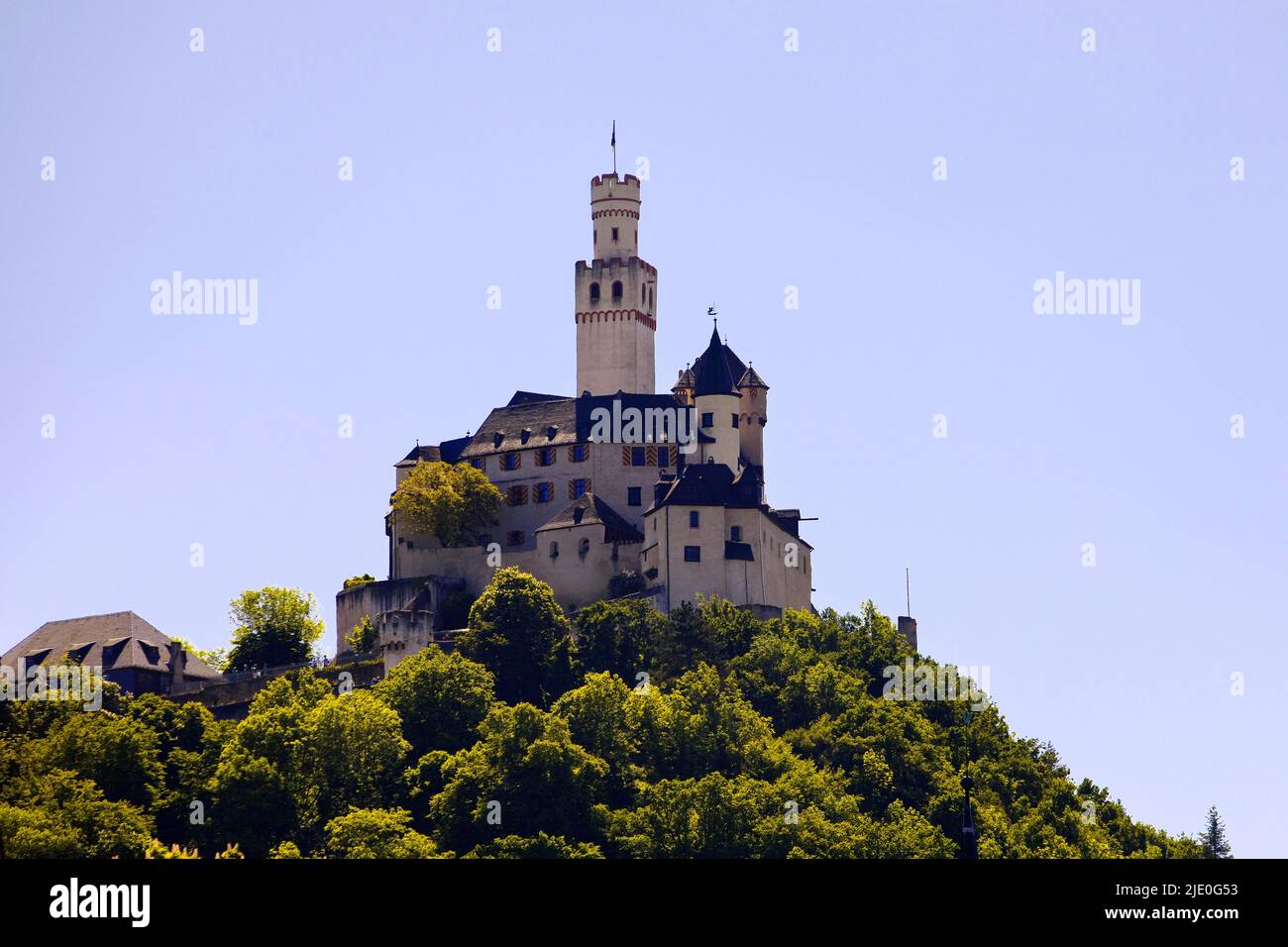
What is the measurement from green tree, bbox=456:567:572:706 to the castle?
3650mm

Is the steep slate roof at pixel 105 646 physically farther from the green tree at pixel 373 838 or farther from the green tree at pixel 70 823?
the green tree at pixel 373 838

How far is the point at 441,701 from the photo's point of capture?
4264 inches

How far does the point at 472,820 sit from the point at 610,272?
43.5 m

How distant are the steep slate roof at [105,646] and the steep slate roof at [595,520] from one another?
18.1 m

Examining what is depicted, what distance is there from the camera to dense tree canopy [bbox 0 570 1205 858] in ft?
321

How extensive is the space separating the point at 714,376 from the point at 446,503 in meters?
14.6

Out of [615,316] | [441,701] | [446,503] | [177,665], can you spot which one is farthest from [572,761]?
[615,316]

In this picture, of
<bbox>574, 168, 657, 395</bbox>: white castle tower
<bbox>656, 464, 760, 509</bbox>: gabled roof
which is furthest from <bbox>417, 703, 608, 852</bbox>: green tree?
<bbox>574, 168, 657, 395</bbox>: white castle tower

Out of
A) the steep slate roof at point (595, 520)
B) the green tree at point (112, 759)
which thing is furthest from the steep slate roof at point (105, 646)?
the steep slate roof at point (595, 520)

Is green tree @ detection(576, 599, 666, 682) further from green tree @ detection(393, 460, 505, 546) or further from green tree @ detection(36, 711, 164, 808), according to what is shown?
green tree @ detection(36, 711, 164, 808)

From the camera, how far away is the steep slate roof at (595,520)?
118938 millimetres

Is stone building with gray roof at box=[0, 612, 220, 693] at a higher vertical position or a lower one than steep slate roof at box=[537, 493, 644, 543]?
lower
